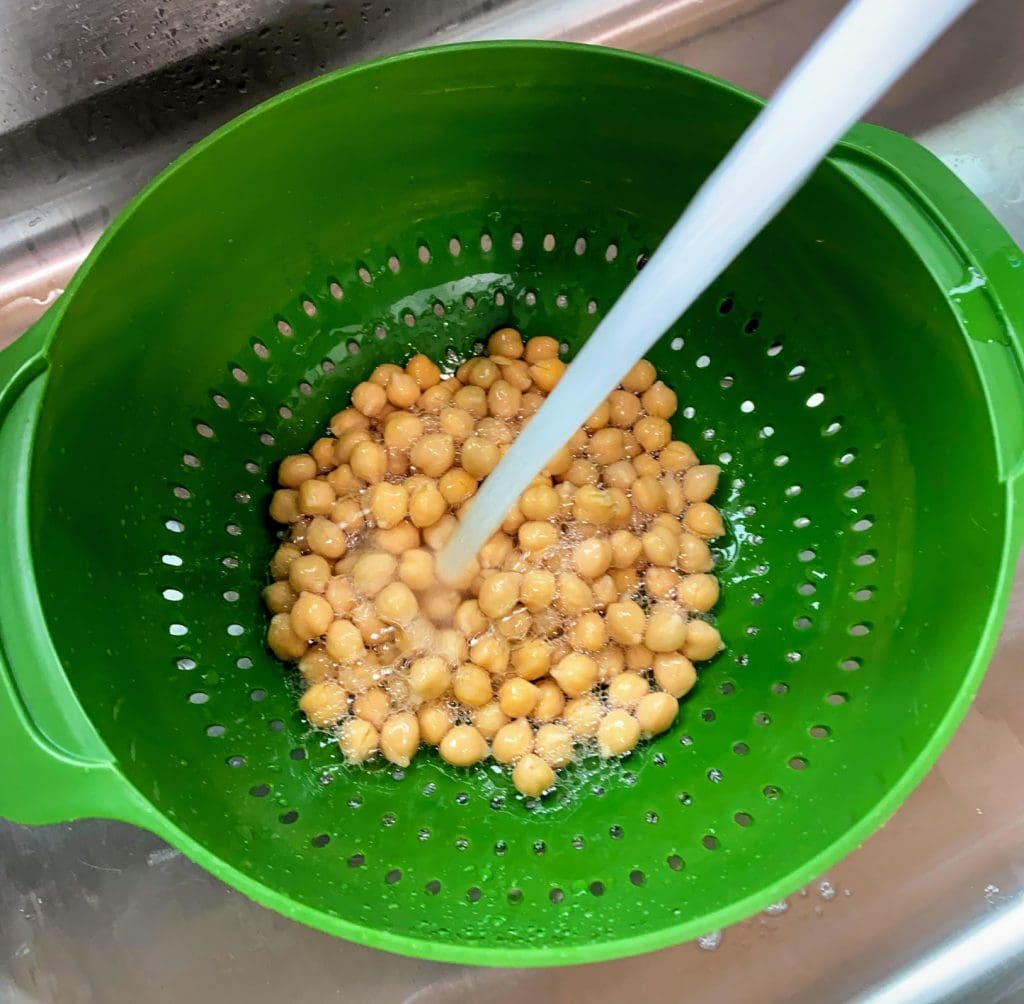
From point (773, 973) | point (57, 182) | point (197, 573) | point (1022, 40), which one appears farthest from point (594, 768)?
point (1022, 40)

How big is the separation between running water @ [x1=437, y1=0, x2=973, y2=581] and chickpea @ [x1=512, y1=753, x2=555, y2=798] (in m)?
0.30

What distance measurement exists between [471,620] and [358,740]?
16 cm

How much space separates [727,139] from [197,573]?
622mm

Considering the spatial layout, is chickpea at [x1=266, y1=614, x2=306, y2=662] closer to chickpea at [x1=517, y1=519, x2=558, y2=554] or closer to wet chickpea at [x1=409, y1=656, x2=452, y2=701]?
wet chickpea at [x1=409, y1=656, x2=452, y2=701]

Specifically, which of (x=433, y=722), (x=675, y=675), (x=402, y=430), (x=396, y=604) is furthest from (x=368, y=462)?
(x=675, y=675)

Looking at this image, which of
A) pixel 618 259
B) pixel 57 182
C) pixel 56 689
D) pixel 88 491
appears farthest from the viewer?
pixel 57 182

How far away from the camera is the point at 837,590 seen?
87cm

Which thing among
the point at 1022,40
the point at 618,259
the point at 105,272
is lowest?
the point at 105,272

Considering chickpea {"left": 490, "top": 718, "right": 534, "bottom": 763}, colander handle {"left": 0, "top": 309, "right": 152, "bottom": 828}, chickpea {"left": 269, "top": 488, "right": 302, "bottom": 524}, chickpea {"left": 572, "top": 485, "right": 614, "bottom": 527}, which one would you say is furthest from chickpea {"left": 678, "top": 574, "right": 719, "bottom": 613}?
colander handle {"left": 0, "top": 309, "right": 152, "bottom": 828}

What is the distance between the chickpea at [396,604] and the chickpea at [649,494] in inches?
10.2

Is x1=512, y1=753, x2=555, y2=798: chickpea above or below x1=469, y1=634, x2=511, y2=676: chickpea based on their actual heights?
below

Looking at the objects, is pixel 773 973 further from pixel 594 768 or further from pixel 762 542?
pixel 762 542

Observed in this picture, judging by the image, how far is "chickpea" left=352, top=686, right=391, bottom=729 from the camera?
91cm

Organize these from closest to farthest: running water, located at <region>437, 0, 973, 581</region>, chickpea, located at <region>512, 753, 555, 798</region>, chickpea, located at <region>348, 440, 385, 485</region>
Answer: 1. running water, located at <region>437, 0, 973, 581</region>
2. chickpea, located at <region>512, 753, 555, 798</region>
3. chickpea, located at <region>348, 440, 385, 485</region>
